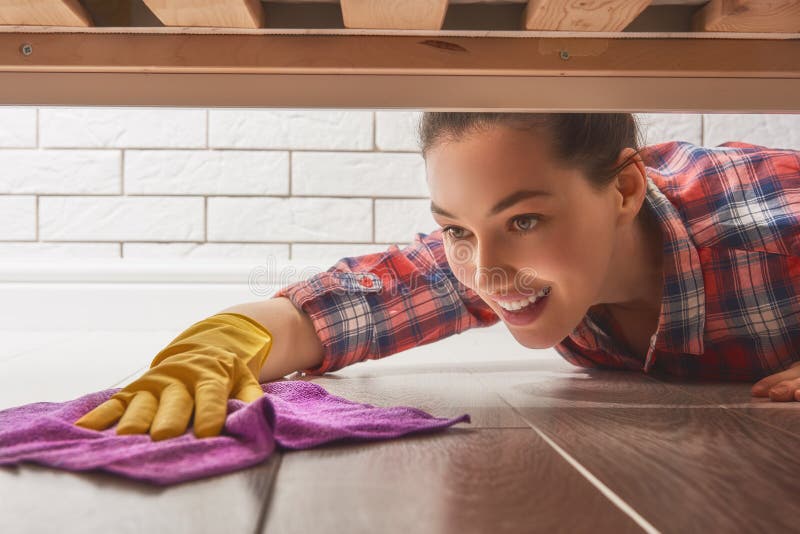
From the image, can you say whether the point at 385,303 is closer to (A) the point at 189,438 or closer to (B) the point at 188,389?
(B) the point at 188,389

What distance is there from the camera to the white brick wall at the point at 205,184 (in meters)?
2.32

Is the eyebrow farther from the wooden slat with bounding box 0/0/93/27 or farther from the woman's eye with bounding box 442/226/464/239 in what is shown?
the wooden slat with bounding box 0/0/93/27

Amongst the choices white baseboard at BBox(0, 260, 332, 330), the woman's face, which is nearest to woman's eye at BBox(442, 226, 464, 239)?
the woman's face

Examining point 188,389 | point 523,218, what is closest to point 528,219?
point 523,218

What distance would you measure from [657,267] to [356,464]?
76 centimetres

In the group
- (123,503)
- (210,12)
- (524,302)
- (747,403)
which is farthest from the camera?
(524,302)

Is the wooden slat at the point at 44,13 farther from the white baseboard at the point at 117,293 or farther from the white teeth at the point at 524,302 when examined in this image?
the white baseboard at the point at 117,293

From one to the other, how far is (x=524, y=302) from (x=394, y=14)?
502 millimetres

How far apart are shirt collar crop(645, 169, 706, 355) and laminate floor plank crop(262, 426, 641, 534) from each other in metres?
0.53

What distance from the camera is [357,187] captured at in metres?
2.36

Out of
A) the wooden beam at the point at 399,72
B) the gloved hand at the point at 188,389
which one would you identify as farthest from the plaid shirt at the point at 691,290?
the wooden beam at the point at 399,72

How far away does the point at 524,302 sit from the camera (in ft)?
3.31

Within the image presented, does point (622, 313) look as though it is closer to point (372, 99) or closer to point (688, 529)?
point (372, 99)

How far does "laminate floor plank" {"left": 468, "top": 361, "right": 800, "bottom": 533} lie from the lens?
47 centimetres
